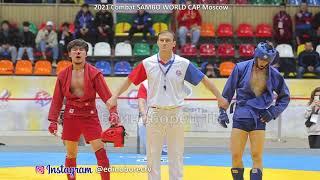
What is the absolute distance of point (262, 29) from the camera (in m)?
20.5

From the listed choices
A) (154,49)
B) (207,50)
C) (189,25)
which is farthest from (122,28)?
(207,50)

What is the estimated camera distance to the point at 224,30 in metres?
20.6

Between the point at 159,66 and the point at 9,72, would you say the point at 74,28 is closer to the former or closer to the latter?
the point at 9,72

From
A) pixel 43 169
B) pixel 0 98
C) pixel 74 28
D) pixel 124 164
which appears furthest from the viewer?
pixel 74 28

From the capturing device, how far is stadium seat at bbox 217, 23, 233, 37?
20.5m

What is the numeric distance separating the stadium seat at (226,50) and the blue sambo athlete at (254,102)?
38.8 feet

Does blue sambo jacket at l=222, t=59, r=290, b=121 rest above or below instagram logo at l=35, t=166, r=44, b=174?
above

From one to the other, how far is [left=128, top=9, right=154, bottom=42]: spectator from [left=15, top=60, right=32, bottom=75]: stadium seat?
11.5 ft

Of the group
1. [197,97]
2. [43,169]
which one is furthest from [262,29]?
[43,169]

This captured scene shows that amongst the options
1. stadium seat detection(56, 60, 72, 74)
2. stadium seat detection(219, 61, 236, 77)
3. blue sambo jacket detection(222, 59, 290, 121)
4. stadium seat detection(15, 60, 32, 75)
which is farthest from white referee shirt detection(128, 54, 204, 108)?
stadium seat detection(15, 60, 32, 75)

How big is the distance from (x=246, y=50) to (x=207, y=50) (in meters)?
1.23

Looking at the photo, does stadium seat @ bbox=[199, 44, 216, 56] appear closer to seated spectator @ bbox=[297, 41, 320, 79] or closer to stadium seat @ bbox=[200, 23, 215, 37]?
stadium seat @ bbox=[200, 23, 215, 37]

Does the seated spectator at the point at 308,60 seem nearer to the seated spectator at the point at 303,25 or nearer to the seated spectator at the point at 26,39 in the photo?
the seated spectator at the point at 303,25

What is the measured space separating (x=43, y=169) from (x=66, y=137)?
2.09m
